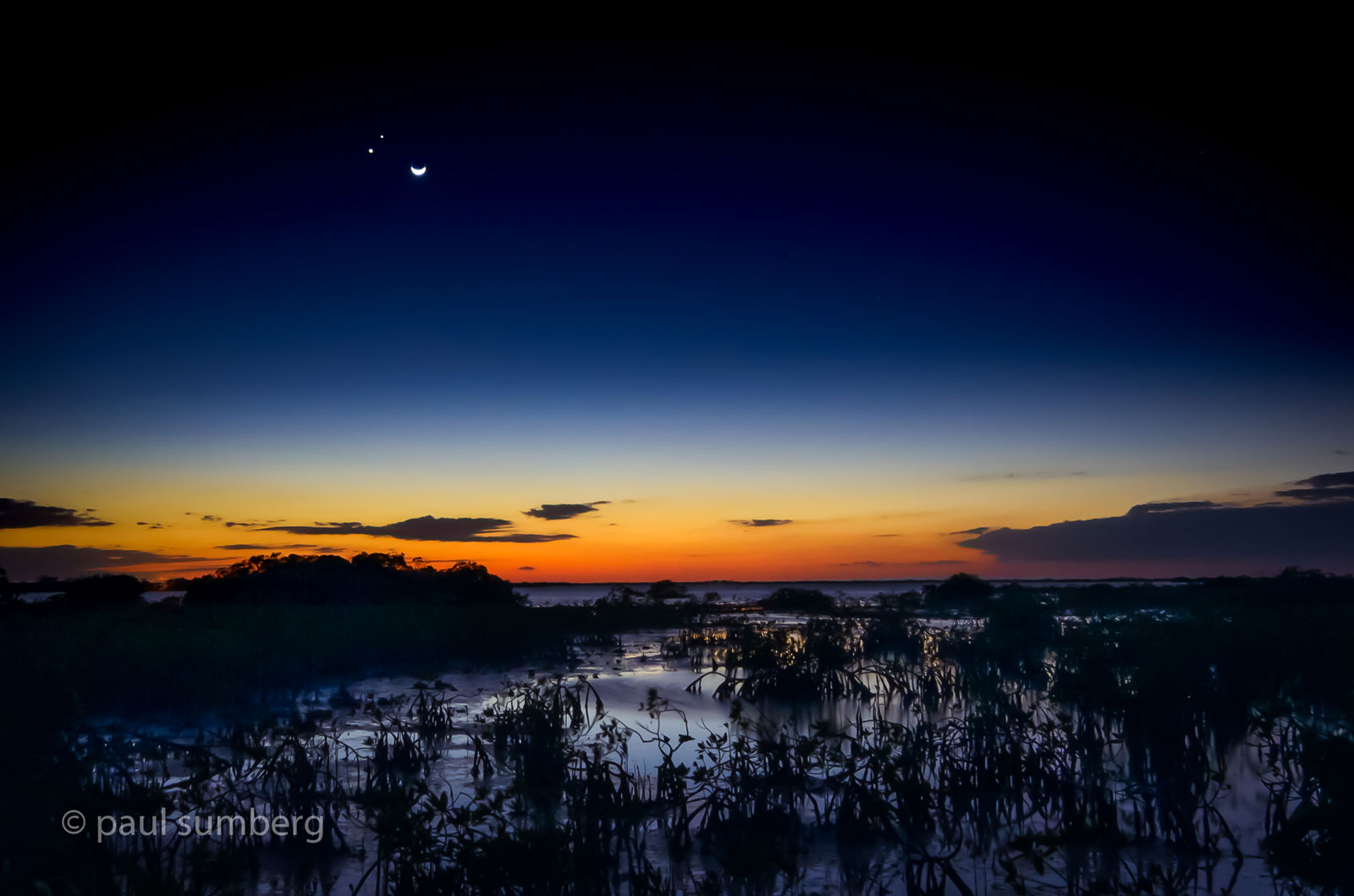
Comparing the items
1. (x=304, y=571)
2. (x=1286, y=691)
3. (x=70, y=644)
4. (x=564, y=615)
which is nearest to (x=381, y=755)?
(x=70, y=644)

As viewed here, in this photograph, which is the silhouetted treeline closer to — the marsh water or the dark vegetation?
the dark vegetation

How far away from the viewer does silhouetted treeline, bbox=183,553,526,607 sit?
90.8 ft

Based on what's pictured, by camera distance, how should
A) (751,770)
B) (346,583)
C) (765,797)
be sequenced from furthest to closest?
1. (346,583)
2. (751,770)
3. (765,797)

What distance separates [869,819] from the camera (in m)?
6.81

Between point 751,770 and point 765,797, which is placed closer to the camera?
point 765,797

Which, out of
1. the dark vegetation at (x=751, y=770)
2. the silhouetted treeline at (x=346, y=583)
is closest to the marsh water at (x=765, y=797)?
the dark vegetation at (x=751, y=770)

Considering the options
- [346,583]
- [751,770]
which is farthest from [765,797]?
[346,583]

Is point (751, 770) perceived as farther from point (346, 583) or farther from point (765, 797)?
point (346, 583)

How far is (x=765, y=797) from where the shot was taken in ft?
23.0

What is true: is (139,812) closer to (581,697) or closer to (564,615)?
(581,697)

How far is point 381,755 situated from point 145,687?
6.49 m

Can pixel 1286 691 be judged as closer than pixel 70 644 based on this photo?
Yes

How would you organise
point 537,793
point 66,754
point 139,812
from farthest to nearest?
point 537,793 < point 66,754 < point 139,812

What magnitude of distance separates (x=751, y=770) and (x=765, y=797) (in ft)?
2.96
